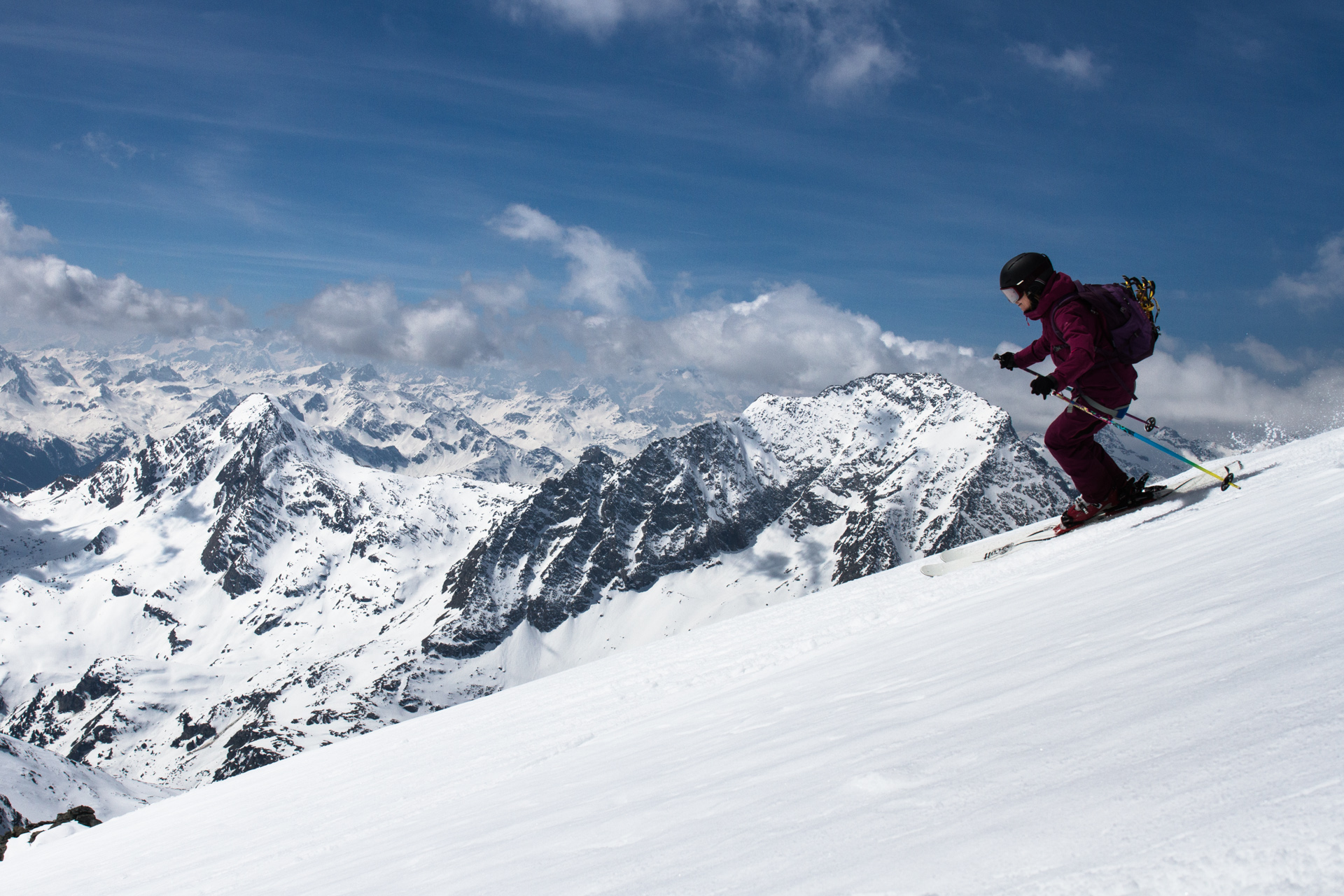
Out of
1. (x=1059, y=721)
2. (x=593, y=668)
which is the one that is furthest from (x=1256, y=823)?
(x=593, y=668)

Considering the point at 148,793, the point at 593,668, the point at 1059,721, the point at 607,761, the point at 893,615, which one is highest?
the point at 148,793

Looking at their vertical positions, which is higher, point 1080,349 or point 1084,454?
point 1080,349

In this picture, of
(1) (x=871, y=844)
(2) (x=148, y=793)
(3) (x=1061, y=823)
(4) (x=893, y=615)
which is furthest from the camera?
(2) (x=148, y=793)

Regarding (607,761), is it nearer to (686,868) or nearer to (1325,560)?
(686,868)

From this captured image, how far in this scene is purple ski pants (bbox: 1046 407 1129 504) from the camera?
861 cm

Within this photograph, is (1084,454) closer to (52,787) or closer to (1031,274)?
(1031,274)

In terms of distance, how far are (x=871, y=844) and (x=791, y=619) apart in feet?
21.9

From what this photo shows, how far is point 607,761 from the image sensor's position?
500cm

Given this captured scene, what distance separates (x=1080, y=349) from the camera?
7.76 m

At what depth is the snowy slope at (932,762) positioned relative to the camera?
5.75ft

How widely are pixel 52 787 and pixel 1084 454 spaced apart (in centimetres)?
15101

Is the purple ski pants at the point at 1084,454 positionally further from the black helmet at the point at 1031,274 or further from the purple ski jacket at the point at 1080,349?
the black helmet at the point at 1031,274

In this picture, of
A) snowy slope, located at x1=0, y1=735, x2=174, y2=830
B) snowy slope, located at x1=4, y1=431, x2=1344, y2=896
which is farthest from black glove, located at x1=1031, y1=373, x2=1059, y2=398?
snowy slope, located at x1=0, y1=735, x2=174, y2=830

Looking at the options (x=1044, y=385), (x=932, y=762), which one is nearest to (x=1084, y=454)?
(x=1044, y=385)
